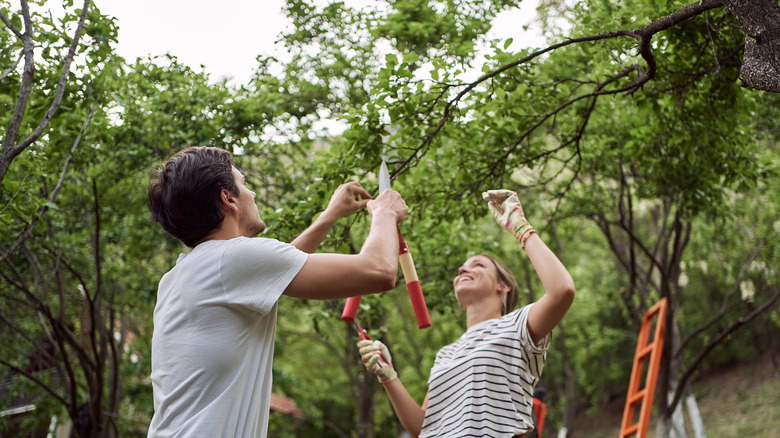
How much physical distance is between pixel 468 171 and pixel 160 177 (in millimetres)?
3254

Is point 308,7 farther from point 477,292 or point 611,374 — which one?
point 611,374

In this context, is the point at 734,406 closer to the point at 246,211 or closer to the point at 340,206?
the point at 340,206

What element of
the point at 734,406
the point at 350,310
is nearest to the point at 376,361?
→ the point at 350,310

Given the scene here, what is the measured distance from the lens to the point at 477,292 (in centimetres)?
326

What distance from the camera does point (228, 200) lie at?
1879 mm

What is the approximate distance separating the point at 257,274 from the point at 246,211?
0.31 meters

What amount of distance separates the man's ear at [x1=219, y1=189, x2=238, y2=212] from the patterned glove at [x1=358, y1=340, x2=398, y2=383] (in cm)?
140

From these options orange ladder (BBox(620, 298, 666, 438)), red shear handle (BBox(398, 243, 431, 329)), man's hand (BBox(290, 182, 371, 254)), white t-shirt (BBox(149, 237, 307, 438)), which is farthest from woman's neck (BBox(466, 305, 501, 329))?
orange ladder (BBox(620, 298, 666, 438))

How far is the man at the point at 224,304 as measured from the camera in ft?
5.45

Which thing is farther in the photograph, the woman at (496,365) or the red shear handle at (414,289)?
the woman at (496,365)

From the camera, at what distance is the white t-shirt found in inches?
65.1

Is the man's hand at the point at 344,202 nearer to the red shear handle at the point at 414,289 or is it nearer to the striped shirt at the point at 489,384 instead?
the red shear handle at the point at 414,289

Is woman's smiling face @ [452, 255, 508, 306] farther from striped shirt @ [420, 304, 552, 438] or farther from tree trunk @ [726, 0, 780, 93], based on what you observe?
tree trunk @ [726, 0, 780, 93]

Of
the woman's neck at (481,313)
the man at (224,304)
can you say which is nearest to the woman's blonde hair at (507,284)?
the woman's neck at (481,313)
